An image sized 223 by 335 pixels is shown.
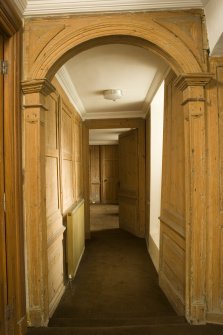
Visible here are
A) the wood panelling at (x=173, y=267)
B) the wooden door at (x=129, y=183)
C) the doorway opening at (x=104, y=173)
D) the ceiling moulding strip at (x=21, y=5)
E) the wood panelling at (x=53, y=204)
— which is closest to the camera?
the ceiling moulding strip at (x=21, y=5)

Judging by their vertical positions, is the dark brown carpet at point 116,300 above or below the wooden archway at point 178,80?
below

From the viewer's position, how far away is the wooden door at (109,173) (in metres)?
9.76

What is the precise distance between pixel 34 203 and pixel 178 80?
1.50 meters

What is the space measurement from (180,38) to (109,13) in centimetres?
59

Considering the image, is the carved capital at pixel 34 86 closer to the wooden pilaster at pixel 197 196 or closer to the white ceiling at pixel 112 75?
the white ceiling at pixel 112 75

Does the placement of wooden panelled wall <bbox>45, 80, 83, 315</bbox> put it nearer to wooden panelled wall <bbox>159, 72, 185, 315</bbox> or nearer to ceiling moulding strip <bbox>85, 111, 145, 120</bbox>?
wooden panelled wall <bbox>159, 72, 185, 315</bbox>

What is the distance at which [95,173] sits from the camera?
32.2 feet

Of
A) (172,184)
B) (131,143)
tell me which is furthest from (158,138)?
(172,184)

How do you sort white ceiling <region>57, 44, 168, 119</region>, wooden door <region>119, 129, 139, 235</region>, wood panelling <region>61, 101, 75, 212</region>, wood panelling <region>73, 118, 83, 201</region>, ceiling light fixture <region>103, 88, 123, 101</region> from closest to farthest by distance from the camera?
white ceiling <region>57, 44, 168, 119</region> < wood panelling <region>61, 101, 75, 212</region> < ceiling light fixture <region>103, 88, 123, 101</region> < wood panelling <region>73, 118, 83, 201</region> < wooden door <region>119, 129, 139, 235</region>

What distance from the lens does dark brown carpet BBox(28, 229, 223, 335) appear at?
1826 millimetres

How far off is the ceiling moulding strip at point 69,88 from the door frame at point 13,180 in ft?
3.56

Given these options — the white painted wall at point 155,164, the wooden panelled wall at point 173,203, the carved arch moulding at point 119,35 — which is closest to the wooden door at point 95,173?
the white painted wall at point 155,164

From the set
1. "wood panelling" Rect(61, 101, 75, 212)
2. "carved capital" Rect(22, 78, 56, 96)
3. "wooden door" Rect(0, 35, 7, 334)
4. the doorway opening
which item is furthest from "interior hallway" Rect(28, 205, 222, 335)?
the doorway opening

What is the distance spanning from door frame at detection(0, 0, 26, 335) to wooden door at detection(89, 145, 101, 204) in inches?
315
